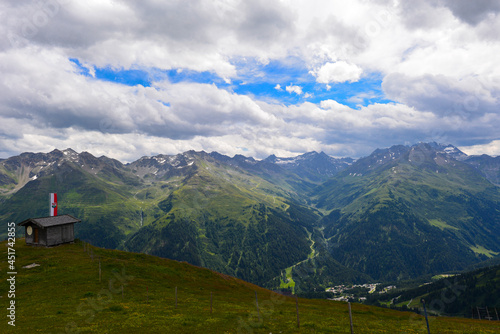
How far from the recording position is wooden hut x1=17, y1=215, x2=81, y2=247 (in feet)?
233

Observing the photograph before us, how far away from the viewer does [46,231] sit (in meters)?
71.1

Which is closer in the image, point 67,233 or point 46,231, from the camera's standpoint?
point 46,231

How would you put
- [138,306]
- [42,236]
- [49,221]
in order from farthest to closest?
[49,221], [42,236], [138,306]

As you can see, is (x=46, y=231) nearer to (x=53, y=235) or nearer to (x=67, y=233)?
(x=53, y=235)

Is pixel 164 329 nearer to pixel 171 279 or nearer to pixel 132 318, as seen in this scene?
pixel 132 318

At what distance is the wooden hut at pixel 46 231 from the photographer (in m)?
71.1

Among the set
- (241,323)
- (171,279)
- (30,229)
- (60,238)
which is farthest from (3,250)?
(241,323)

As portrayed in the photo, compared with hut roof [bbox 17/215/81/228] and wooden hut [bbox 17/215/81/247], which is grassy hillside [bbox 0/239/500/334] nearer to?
wooden hut [bbox 17/215/81/247]

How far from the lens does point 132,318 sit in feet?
104

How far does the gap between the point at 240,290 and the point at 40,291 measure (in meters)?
43.8

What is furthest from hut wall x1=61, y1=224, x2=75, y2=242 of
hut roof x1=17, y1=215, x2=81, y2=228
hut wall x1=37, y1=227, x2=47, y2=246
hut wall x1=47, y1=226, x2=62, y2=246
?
hut wall x1=37, y1=227, x2=47, y2=246

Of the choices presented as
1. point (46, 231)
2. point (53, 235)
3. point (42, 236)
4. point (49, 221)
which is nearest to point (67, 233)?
point (53, 235)

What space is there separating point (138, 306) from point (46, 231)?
5266 centimetres

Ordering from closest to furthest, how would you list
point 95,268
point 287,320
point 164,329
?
point 164,329 < point 287,320 < point 95,268
